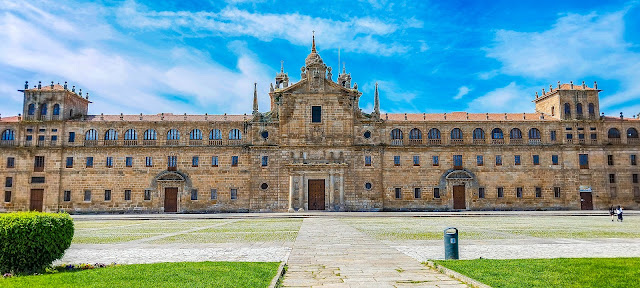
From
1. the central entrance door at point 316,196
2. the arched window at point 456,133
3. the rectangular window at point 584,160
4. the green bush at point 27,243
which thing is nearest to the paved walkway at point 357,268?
the green bush at point 27,243

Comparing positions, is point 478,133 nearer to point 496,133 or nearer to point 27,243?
point 496,133

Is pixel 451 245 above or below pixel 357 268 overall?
above

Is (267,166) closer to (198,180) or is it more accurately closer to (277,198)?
(277,198)

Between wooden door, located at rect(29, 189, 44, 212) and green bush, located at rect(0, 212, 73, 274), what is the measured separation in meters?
44.3

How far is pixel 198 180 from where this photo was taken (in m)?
49.9

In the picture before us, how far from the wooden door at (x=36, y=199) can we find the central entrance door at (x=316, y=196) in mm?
28079

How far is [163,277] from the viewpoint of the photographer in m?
9.55

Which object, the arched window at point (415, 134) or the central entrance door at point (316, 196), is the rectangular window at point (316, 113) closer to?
the central entrance door at point (316, 196)

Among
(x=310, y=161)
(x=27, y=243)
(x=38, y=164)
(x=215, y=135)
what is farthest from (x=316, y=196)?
(x=27, y=243)

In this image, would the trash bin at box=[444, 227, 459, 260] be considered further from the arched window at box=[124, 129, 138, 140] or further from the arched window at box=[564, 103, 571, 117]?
the arched window at box=[564, 103, 571, 117]

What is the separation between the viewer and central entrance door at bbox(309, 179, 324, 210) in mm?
49094

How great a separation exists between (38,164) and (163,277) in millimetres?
48121

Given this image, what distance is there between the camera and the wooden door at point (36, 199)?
4925cm

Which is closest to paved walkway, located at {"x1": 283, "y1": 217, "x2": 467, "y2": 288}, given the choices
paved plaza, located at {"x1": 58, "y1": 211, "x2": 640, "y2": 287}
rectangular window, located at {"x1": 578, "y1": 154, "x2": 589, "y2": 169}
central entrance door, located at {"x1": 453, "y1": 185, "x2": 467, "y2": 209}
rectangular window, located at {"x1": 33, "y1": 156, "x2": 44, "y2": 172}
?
paved plaza, located at {"x1": 58, "y1": 211, "x2": 640, "y2": 287}
